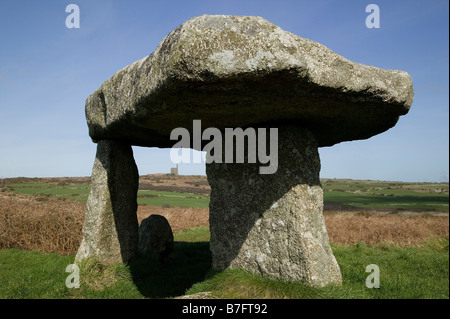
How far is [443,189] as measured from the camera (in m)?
35.4

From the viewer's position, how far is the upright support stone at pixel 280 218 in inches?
188

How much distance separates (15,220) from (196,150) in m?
6.31

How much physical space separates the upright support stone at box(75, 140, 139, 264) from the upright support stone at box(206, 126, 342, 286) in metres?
2.40

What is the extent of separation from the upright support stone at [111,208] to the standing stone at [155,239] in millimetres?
374

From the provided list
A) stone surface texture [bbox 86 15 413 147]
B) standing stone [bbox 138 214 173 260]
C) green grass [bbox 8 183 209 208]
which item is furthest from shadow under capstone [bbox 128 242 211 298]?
green grass [bbox 8 183 209 208]

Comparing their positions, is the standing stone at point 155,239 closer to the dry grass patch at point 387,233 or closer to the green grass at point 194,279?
the green grass at point 194,279

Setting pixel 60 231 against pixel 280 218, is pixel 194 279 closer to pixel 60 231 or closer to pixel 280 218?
pixel 280 218

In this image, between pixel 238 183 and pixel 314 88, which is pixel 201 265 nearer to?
pixel 238 183

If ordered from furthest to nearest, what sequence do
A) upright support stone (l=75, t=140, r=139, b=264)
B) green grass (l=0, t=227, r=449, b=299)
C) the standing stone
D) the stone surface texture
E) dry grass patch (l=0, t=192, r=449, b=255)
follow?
dry grass patch (l=0, t=192, r=449, b=255)
the standing stone
upright support stone (l=75, t=140, r=139, b=264)
green grass (l=0, t=227, r=449, b=299)
the stone surface texture

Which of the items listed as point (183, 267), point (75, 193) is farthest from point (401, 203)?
point (75, 193)

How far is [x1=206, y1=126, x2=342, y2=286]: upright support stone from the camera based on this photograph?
4785 millimetres

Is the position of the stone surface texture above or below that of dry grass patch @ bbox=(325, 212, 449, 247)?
above

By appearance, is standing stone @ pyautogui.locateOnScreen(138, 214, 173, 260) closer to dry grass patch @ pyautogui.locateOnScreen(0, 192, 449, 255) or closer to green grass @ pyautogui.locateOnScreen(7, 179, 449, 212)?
dry grass patch @ pyautogui.locateOnScreen(0, 192, 449, 255)
